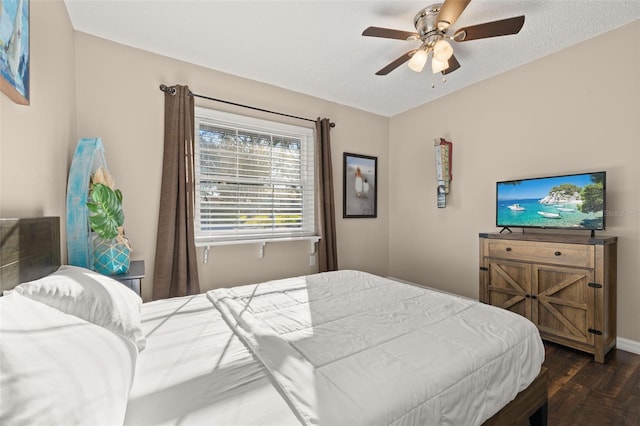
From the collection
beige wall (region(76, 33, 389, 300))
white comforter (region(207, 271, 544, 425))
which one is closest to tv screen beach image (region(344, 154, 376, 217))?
beige wall (region(76, 33, 389, 300))

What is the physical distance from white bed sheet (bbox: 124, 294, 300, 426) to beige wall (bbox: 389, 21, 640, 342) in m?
3.07

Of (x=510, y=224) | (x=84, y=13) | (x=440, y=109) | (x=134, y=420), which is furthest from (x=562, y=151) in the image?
(x=84, y=13)

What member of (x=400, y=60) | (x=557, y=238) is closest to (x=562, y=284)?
(x=557, y=238)

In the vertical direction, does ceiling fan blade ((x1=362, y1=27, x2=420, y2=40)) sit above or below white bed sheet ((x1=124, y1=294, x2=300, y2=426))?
above

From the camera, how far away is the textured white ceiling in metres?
2.17

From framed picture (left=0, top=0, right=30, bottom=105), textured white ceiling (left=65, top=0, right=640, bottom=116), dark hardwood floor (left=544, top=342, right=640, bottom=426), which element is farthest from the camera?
textured white ceiling (left=65, top=0, right=640, bottom=116)

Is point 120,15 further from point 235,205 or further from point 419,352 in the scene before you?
point 419,352

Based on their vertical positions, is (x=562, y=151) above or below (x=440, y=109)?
below

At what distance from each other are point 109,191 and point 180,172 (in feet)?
2.90

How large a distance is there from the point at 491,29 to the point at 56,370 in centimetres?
271

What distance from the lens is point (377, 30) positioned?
2055mm

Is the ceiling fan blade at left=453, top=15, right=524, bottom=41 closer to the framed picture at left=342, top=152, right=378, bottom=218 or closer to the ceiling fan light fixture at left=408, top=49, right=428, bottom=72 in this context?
the ceiling fan light fixture at left=408, top=49, right=428, bottom=72

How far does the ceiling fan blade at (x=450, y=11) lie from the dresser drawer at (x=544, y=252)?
195cm

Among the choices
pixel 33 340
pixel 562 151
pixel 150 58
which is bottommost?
pixel 33 340
